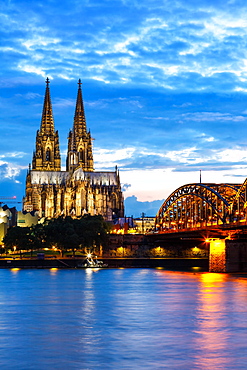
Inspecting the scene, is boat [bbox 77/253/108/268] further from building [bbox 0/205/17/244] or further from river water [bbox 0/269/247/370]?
river water [bbox 0/269/247/370]

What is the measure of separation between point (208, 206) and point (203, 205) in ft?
14.4

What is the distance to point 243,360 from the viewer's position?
37625 mm

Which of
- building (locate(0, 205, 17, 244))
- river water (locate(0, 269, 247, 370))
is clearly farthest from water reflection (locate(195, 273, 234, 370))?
building (locate(0, 205, 17, 244))

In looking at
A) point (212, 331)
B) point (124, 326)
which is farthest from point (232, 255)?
point (212, 331)

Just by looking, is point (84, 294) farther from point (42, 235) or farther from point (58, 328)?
point (42, 235)

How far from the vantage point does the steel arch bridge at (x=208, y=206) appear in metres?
115

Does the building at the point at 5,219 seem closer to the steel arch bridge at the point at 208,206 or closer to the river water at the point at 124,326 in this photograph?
the steel arch bridge at the point at 208,206

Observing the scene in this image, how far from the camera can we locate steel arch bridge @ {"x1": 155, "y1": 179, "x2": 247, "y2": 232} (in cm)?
11488

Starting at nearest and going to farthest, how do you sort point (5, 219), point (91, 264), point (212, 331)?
point (212, 331) → point (91, 264) → point (5, 219)

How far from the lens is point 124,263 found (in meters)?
143

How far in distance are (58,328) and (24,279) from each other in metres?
49.5

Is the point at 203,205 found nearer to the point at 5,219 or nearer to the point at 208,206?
the point at 208,206

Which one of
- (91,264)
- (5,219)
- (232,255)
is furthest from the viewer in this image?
(5,219)

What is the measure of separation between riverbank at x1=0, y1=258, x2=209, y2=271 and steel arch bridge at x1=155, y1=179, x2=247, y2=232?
24.2 ft
